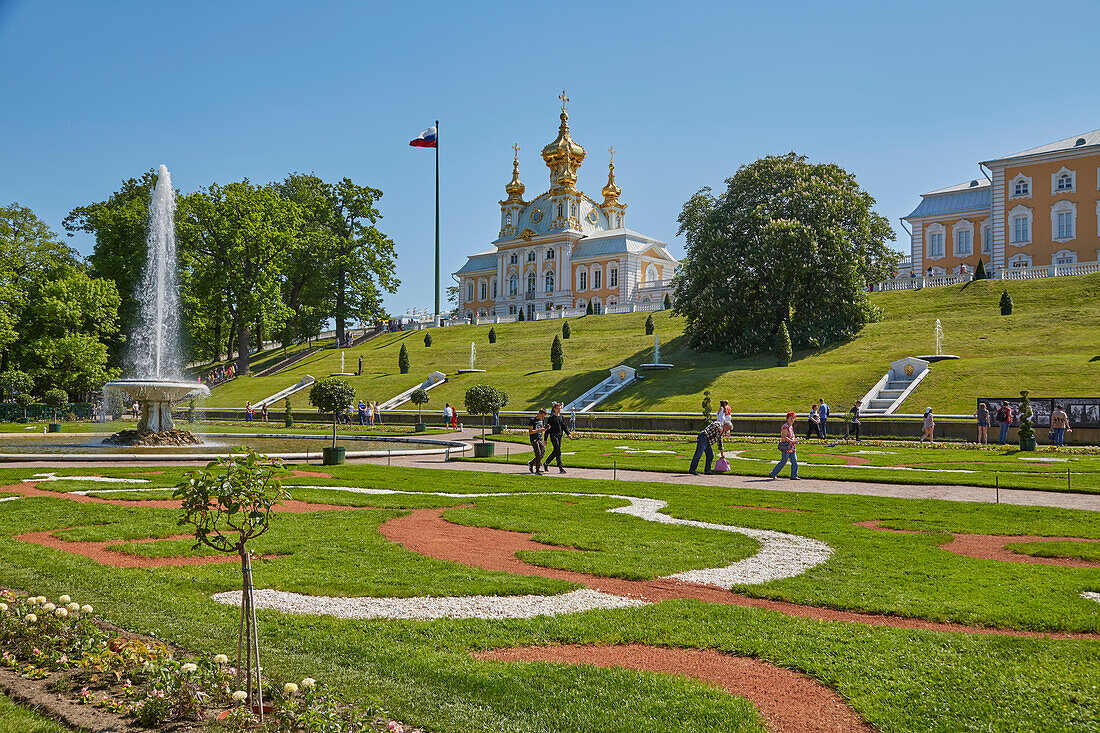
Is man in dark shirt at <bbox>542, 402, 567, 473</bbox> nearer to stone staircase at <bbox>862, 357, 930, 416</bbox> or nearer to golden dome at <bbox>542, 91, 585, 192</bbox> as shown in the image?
stone staircase at <bbox>862, 357, 930, 416</bbox>

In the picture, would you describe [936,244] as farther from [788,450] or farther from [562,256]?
[788,450]

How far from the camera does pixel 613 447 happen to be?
26.3m

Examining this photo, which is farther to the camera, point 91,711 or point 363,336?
point 363,336

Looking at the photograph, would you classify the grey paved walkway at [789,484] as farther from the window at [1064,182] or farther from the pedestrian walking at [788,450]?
the window at [1064,182]

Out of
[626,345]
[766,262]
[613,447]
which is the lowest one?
[613,447]

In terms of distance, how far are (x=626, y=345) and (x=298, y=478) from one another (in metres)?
38.3

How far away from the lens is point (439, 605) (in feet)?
21.7

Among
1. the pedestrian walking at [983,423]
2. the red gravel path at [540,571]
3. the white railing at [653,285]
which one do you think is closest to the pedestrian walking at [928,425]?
the pedestrian walking at [983,423]

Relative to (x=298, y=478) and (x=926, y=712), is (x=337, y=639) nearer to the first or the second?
(x=926, y=712)

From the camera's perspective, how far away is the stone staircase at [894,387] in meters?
31.7

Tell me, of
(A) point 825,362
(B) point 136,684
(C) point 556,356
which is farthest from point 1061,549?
(C) point 556,356

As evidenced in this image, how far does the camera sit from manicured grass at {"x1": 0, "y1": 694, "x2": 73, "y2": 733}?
422 cm

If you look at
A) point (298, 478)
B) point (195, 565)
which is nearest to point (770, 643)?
point (195, 565)

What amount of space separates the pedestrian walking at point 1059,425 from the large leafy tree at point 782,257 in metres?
19.0
